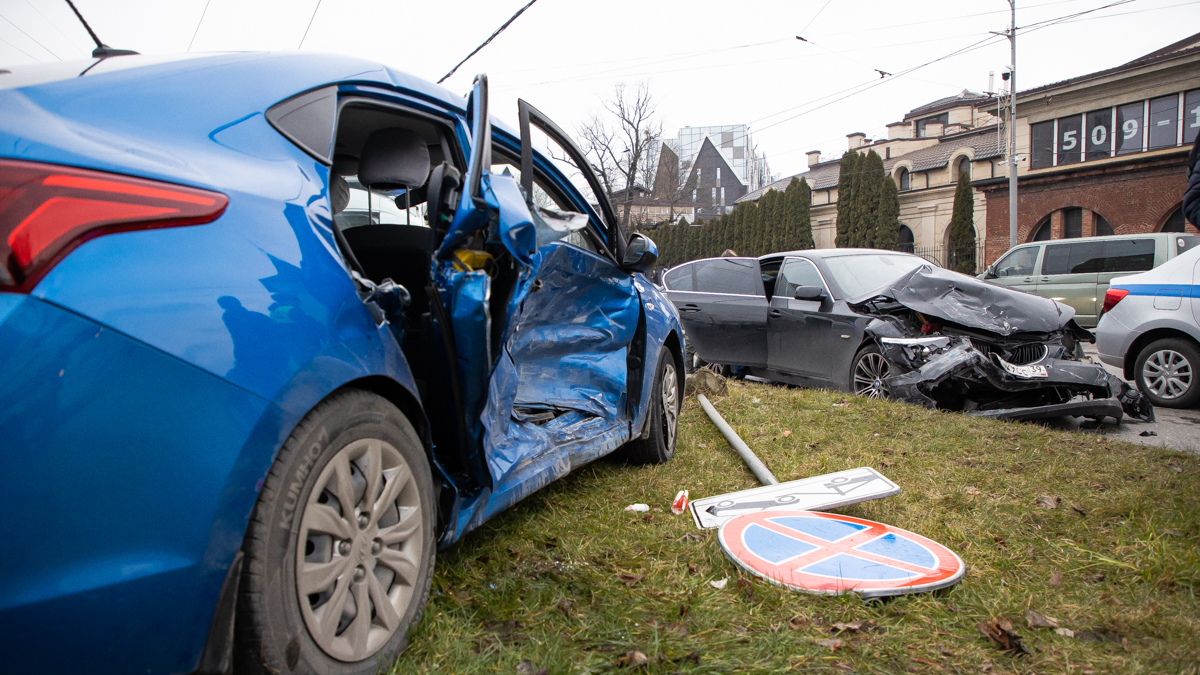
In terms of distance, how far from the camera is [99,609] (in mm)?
1238

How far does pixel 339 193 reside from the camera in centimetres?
246

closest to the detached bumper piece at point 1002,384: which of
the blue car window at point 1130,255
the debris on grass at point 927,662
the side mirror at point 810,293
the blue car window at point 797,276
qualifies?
the side mirror at point 810,293

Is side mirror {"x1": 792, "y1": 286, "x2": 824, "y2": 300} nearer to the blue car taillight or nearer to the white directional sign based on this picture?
the white directional sign

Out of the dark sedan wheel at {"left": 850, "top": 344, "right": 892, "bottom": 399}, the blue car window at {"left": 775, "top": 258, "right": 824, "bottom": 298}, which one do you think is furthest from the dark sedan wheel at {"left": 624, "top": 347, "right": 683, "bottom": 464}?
the blue car window at {"left": 775, "top": 258, "right": 824, "bottom": 298}

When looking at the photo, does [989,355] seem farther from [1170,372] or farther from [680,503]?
[680,503]

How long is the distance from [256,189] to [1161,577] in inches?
119

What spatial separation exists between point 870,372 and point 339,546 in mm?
5530

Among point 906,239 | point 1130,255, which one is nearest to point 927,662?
point 1130,255

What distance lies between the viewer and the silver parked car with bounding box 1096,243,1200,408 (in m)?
6.53

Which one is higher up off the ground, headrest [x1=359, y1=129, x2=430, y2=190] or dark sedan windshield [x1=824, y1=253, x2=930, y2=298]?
headrest [x1=359, y1=129, x2=430, y2=190]

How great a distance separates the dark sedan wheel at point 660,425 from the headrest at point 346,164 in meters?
2.08

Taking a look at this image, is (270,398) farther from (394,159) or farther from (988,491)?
(988,491)

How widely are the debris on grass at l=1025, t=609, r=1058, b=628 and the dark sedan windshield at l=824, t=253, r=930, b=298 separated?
477 cm

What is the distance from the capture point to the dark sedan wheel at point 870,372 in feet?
20.6
